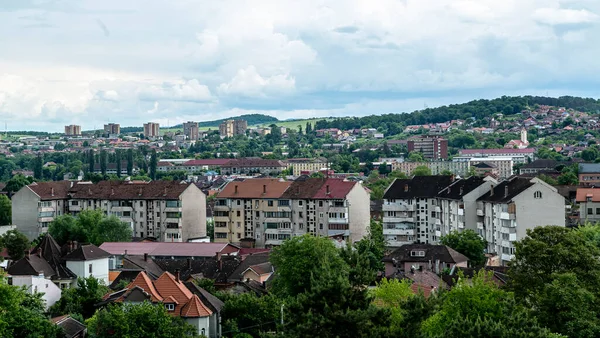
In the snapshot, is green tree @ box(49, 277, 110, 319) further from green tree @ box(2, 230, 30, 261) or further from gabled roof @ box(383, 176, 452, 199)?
gabled roof @ box(383, 176, 452, 199)

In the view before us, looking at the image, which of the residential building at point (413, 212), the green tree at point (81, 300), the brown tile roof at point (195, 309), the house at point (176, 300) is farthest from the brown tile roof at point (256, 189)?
the brown tile roof at point (195, 309)

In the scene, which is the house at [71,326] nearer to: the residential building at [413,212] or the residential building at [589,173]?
the residential building at [413,212]

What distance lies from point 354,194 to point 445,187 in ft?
28.1

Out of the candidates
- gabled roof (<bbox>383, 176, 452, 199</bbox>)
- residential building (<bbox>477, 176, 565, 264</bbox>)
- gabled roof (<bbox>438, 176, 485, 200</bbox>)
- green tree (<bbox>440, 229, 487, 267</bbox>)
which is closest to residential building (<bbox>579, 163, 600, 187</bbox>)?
gabled roof (<bbox>383, 176, 452, 199</bbox>)

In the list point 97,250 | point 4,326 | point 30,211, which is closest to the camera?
point 4,326

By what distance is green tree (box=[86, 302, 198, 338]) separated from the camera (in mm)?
46031

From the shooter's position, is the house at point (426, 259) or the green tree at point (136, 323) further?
the house at point (426, 259)

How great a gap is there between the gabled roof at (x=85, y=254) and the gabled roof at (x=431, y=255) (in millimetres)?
20147

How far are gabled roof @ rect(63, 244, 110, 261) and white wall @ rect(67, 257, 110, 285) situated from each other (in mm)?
217

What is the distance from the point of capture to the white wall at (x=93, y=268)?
6725 cm

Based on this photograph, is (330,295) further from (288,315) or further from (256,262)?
(256,262)

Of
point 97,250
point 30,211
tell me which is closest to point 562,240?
point 97,250

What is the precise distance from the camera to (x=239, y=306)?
53.1m

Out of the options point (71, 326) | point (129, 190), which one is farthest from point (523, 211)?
point (129, 190)
